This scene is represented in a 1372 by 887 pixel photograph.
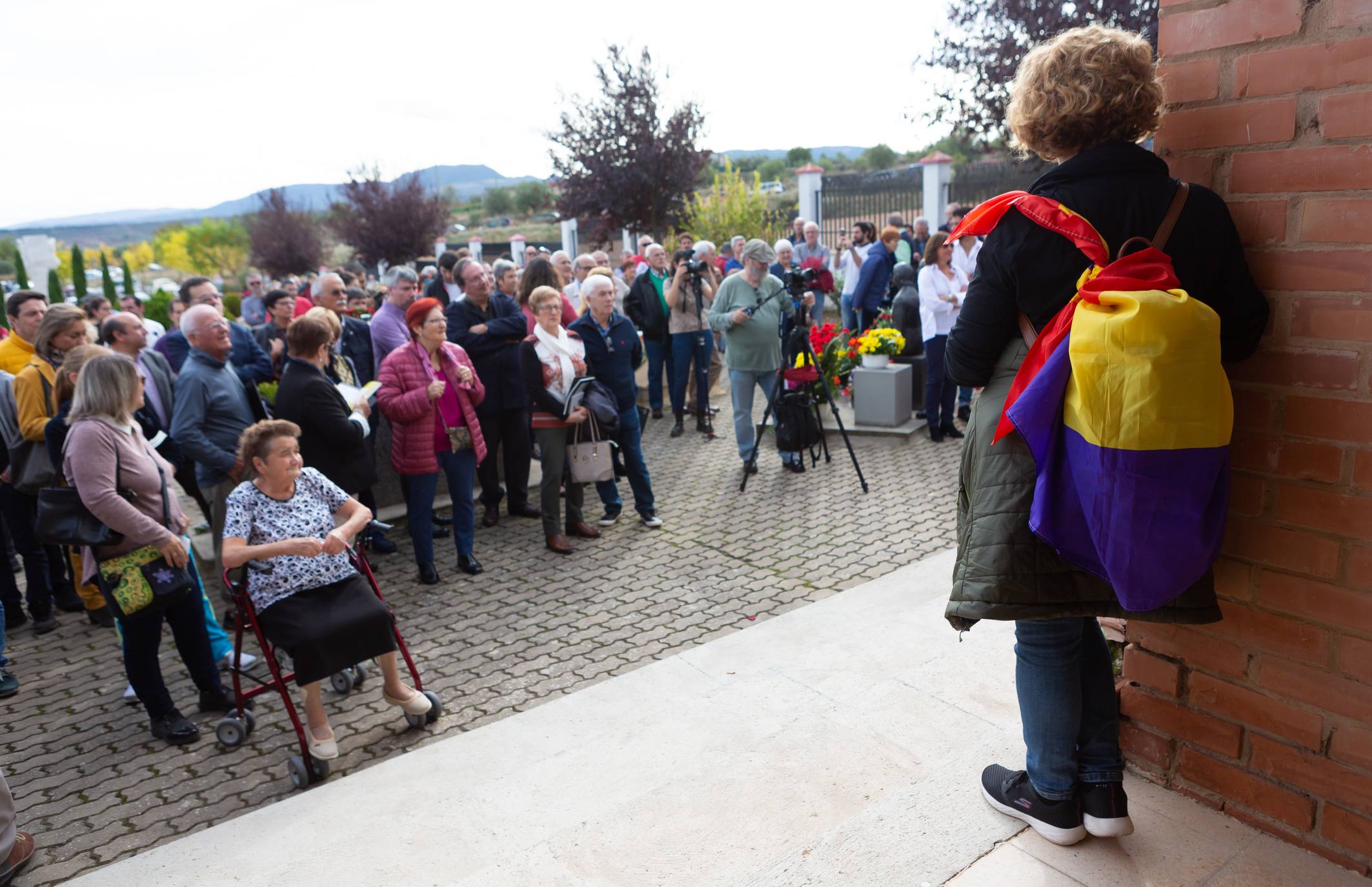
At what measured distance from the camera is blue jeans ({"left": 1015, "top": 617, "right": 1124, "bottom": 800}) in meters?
2.34

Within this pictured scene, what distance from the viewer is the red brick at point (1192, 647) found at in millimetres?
2350

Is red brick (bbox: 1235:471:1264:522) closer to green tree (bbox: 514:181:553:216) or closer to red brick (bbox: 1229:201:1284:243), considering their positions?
red brick (bbox: 1229:201:1284:243)

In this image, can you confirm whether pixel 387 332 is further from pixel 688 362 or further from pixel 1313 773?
pixel 1313 773

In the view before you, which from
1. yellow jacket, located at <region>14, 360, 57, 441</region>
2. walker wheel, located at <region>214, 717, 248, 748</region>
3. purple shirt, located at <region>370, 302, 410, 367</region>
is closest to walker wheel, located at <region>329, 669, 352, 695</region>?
walker wheel, located at <region>214, 717, 248, 748</region>

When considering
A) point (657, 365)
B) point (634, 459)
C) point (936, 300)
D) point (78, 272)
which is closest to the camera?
point (634, 459)

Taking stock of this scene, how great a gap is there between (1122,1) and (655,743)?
1832 cm

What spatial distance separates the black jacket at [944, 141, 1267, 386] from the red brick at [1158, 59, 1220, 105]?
0.96 ft

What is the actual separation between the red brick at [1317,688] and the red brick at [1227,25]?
1.51 meters

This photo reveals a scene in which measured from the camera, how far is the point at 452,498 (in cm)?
618

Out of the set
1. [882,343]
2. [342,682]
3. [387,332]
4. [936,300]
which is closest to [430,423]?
[387,332]

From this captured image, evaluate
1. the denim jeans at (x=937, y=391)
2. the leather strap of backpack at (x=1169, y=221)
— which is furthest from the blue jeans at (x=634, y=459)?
the leather strap of backpack at (x=1169, y=221)

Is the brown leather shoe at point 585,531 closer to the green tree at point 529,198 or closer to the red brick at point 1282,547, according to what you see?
the red brick at point 1282,547

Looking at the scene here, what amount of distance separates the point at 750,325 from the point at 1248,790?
580cm

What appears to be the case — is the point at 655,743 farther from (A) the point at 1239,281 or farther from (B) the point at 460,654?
(A) the point at 1239,281
